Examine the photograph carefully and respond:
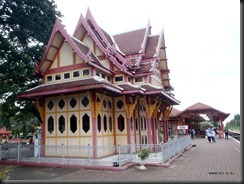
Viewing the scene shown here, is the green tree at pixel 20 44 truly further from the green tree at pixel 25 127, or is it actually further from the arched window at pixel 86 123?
the green tree at pixel 25 127

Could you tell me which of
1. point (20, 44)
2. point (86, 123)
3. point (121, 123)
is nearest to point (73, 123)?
point (86, 123)

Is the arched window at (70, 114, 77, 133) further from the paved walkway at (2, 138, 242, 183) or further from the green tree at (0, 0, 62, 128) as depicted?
the green tree at (0, 0, 62, 128)

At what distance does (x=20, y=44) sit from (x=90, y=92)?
9.24m

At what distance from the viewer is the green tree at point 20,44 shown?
53.0 ft

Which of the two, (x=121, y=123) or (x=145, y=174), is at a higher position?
(x=121, y=123)

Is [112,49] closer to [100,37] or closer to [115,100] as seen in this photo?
[100,37]

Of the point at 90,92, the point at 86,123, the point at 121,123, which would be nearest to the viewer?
the point at 90,92

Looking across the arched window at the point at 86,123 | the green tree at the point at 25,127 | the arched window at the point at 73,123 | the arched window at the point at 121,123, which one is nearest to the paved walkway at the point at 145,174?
the arched window at the point at 86,123

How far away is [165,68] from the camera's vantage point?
23.1m

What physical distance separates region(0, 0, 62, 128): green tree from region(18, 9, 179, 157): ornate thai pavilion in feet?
6.32

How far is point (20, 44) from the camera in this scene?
18.6 meters

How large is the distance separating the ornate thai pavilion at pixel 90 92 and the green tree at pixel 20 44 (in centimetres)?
193

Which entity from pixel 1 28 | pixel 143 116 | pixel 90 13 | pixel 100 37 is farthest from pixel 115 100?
pixel 1 28

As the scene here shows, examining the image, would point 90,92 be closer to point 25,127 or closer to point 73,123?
point 73,123
